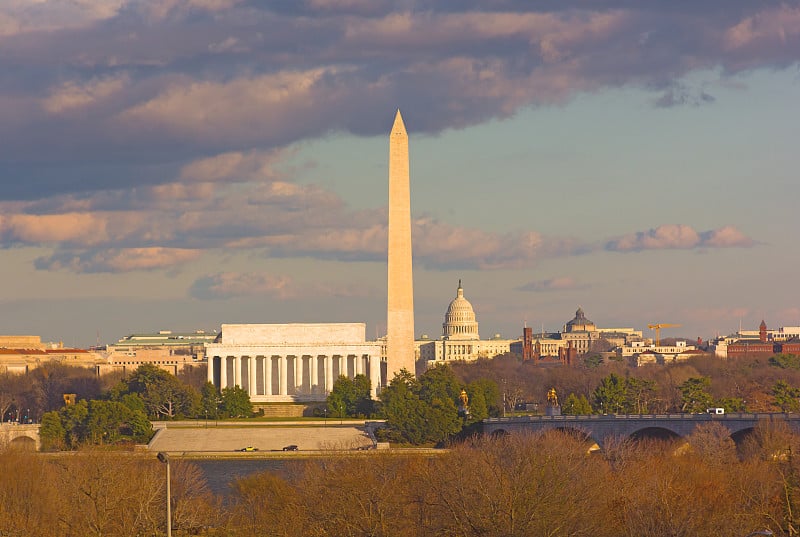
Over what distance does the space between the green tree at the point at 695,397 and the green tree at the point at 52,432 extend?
47260 mm

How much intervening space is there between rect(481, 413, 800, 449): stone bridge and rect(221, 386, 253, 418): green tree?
33748 mm

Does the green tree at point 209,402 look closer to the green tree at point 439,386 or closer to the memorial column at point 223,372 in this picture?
the memorial column at point 223,372

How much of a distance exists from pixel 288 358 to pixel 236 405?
2310cm

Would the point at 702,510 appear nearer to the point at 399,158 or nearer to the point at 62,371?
the point at 399,158

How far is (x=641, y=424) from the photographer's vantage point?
11319 centimetres

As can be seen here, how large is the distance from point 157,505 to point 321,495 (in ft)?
26.7

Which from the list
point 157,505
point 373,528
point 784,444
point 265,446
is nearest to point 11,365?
point 265,446

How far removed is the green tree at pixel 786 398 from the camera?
12912 centimetres

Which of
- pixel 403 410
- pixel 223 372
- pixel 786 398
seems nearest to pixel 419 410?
pixel 403 410

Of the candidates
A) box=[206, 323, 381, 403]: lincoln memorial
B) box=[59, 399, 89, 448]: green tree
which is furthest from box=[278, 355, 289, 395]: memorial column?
box=[59, 399, 89, 448]: green tree

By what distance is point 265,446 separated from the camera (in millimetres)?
129000

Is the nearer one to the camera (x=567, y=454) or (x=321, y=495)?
(x=321, y=495)

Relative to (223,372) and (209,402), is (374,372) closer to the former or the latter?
(223,372)

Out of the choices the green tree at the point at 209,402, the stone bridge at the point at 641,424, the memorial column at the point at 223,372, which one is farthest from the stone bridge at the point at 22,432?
the stone bridge at the point at 641,424
